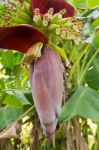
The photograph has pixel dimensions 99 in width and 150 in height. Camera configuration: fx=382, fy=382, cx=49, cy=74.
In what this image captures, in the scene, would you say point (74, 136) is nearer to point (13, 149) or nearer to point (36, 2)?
point (36, 2)

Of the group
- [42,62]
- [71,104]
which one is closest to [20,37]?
[42,62]

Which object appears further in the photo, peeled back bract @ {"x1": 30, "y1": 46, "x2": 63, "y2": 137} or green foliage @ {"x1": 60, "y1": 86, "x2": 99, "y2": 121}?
green foliage @ {"x1": 60, "y1": 86, "x2": 99, "y2": 121}

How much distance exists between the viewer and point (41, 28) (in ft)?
3.00

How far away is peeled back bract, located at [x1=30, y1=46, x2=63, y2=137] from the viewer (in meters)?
0.74

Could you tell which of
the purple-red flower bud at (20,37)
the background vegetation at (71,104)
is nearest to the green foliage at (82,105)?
the background vegetation at (71,104)

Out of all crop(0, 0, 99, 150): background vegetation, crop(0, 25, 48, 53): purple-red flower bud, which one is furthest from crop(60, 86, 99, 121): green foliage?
crop(0, 25, 48, 53): purple-red flower bud

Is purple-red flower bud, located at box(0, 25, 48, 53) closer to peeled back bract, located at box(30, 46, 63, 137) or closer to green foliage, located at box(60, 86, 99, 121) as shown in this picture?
peeled back bract, located at box(30, 46, 63, 137)

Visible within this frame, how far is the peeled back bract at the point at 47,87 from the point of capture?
2.43 ft

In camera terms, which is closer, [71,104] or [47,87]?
[47,87]

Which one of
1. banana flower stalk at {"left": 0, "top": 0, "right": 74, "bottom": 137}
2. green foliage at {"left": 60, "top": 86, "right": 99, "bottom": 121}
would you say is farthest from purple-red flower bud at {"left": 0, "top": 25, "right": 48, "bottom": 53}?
green foliage at {"left": 60, "top": 86, "right": 99, "bottom": 121}

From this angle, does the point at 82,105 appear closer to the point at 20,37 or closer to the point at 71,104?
the point at 71,104

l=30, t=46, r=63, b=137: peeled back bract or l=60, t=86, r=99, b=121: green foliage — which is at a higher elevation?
l=30, t=46, r=63, b=137: peeled back bract

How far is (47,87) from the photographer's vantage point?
31.0 inches

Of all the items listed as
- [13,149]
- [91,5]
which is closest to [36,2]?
[91,5]
